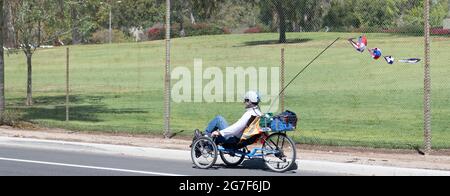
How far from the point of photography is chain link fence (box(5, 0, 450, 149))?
20.9 m

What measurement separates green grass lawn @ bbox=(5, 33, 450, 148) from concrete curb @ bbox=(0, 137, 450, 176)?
2.85m

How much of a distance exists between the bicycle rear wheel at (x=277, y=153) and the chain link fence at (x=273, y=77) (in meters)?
3.99

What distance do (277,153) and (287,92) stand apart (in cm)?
1965

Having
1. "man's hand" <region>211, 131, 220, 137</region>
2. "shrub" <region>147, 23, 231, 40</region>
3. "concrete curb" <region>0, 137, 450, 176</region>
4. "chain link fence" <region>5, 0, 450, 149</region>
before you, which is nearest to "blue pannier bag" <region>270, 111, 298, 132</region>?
"man's hand" <region>211, 131, 220, 137</region>

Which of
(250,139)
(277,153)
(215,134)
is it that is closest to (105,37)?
(215,134)

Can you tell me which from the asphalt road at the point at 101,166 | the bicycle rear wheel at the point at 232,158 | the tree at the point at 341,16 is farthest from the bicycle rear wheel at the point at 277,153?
the tree at the point at 341,16

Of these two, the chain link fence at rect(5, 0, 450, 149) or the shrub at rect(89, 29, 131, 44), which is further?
the shrub at rect(89, 29, 131, 44)

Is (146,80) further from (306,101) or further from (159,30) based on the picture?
(159,30)

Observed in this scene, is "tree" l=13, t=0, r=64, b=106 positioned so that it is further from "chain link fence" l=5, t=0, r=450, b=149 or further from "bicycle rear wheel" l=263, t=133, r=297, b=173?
"bicycle rear wheel" l=263, t=133, r=297, b=173

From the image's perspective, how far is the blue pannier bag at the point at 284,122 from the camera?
42.6 ft

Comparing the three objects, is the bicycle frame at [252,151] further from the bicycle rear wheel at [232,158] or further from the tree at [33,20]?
the tree at [33,20]

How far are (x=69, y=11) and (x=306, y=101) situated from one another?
8.82m
